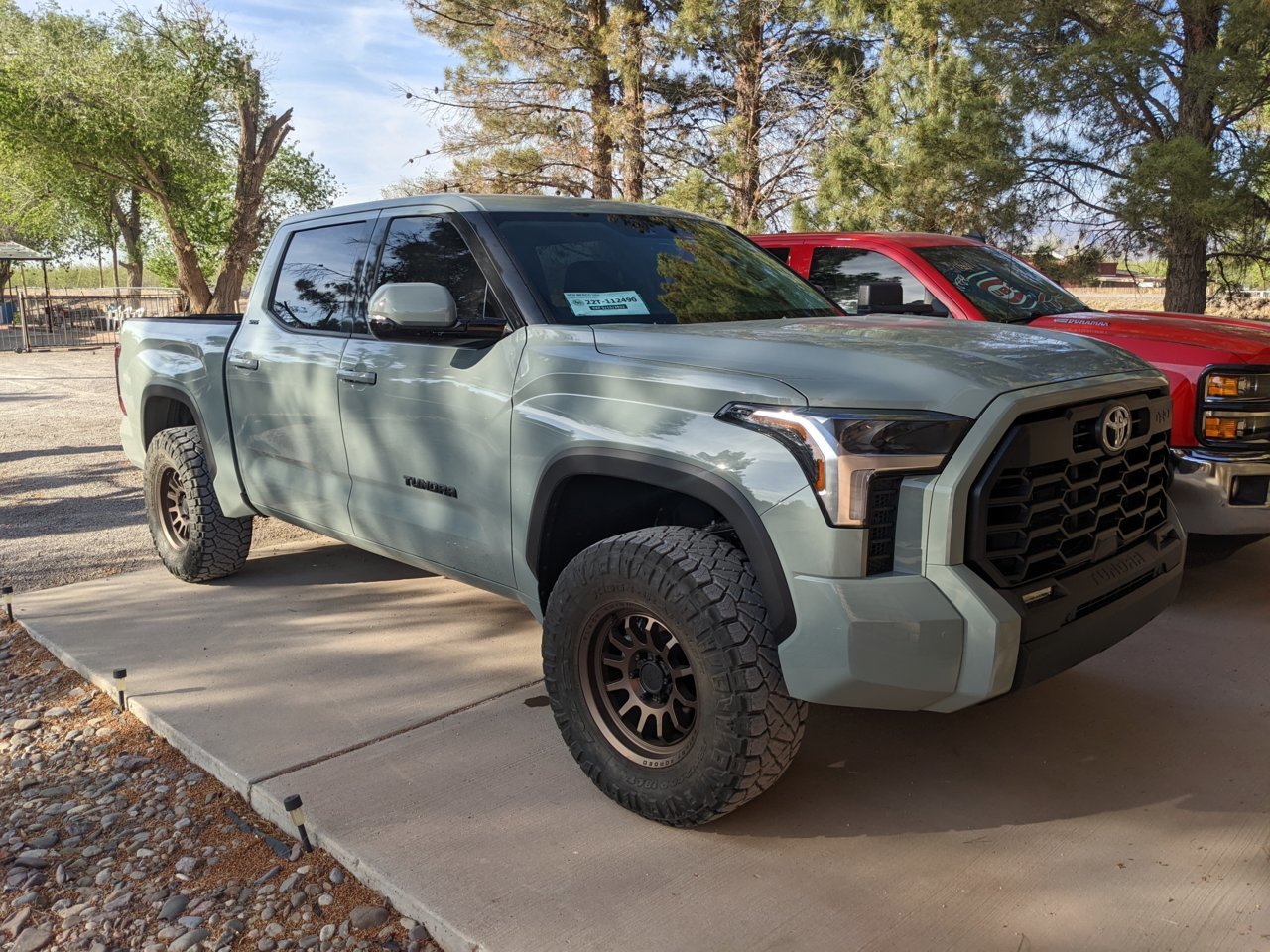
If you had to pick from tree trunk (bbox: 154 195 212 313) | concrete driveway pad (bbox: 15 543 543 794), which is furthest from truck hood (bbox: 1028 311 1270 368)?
tree trunk (bbox: 154 195 212 313)

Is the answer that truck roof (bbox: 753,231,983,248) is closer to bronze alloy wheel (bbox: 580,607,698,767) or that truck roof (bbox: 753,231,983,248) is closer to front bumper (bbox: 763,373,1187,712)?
front bumper (bbox: 763,373,1187,712)

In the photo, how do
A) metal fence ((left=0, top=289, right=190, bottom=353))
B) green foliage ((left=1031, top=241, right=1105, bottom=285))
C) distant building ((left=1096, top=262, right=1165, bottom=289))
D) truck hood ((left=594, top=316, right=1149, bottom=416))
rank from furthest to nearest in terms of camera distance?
1. metal fence ((left=0, top=289, right=190, bottom=353))
2. distant building ((left=1096, top=262, right=1165, bottom=289))
3. green foliage ((left=1031, top=241, right=1105, bottom=285))
4. truck hood ((left=594, top=316, right=1149, bottom=416))

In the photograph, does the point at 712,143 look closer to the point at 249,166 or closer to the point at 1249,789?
the point at 249,166

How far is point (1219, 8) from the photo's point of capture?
10.7 metres

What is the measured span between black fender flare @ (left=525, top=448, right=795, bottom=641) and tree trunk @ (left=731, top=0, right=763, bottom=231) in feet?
41.5

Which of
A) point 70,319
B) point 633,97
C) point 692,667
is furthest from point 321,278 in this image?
point 70,319

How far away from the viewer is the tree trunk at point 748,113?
601 inches

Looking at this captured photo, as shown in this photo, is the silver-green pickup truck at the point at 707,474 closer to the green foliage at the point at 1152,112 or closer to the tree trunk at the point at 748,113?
the green foliage at the point at 1152,112

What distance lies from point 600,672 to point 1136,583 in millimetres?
1619

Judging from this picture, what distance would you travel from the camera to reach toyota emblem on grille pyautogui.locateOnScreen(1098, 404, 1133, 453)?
2.95 metres

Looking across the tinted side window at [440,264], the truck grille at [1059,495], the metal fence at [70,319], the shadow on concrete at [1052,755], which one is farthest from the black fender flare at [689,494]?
the metal fence at [70,319]

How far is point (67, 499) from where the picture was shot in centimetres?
788

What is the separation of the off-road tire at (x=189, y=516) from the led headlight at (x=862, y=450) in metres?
3.63

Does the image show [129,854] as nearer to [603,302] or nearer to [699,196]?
[603,302]
